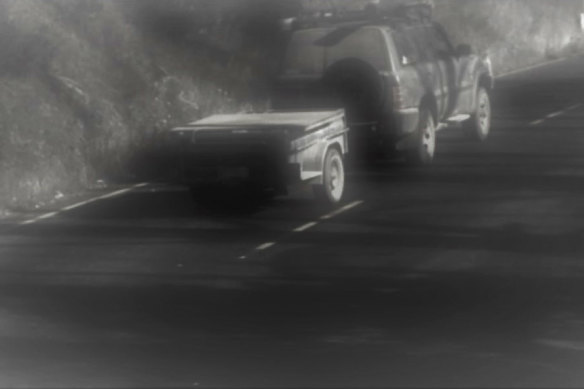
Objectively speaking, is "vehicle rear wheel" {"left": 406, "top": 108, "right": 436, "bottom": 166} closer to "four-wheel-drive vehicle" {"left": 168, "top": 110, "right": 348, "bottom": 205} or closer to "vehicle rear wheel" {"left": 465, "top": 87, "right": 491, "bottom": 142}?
"vehicle rear wheel" {"left": 465, "top": 87, "right": 491, "bottom": 142}

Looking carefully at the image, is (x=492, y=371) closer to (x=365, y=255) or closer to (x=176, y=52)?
(x=365, y=255)

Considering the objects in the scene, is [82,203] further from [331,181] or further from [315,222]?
[315,222]

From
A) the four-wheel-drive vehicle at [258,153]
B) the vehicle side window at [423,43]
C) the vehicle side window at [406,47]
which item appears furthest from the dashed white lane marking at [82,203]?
the vehicle side window at [423,43]

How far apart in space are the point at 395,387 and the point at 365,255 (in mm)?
5190

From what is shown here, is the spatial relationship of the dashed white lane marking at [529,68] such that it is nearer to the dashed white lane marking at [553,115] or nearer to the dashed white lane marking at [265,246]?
the dashed white lane marking at [553,115]

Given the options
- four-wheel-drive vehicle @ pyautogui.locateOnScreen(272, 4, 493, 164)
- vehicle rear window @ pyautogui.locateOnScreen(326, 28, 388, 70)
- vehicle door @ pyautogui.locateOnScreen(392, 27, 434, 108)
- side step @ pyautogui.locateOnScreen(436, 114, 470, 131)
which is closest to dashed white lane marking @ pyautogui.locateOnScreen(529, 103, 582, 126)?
side step @ pyautogui.locateOnScreen(436, 114, 470, 131)

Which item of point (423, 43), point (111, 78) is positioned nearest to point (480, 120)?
point (423, 43)

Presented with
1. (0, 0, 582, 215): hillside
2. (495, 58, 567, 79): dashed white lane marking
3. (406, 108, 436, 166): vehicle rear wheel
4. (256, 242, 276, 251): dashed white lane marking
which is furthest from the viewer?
(495, 58, 567, 79): dashed white lane marking

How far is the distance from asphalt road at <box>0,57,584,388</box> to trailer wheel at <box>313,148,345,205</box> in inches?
12.2

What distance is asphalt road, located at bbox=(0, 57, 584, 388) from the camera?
10.1 meters

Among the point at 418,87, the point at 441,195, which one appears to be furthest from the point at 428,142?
the point at 441,195

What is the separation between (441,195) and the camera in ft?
61.4

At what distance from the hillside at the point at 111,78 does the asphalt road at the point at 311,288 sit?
185 centimetres

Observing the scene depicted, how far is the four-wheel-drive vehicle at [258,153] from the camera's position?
56.4ft
